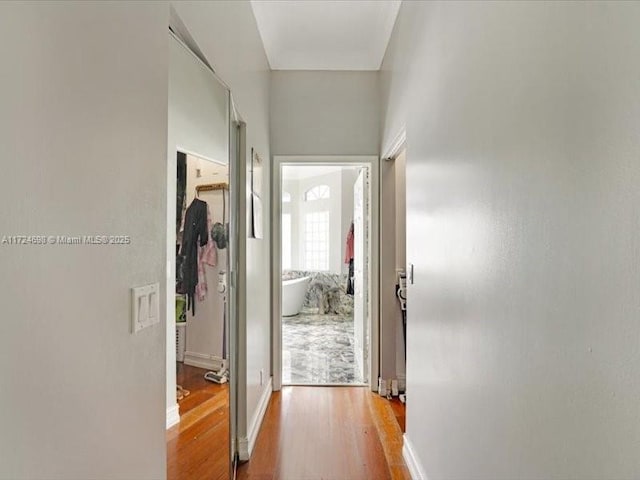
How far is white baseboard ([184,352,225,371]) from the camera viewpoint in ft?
4.35

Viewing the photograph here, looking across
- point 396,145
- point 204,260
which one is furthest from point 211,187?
point 396,145

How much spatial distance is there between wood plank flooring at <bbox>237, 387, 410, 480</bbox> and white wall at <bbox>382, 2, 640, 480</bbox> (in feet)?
1.93

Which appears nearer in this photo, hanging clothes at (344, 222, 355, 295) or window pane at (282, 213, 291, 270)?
hanging clothes at (344, 222, 355, 295)

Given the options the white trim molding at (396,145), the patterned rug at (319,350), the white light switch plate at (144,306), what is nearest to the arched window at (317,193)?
the patterned rug at (319,350)

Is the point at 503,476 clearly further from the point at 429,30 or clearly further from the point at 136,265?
the point at 429,30

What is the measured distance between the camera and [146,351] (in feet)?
3.17

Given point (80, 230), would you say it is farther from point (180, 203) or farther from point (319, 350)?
point (319, 350)

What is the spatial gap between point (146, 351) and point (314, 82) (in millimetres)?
2966

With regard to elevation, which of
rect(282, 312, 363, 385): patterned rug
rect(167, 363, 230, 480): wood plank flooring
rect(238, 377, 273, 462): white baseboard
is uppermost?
rect(167, 363, 230, 480): wood plank flooring

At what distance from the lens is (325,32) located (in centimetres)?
285

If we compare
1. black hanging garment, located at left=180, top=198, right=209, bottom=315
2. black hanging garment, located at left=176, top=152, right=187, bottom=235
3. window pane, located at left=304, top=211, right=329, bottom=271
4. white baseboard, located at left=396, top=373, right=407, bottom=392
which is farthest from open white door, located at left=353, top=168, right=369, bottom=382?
window pane, located at left=304, top=211, right=329, bottom=271

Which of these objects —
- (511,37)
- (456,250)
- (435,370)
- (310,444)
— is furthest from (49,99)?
(310,444)

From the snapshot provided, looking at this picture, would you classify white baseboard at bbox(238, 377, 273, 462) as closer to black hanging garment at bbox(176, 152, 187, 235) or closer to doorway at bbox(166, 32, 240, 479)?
doorway at bbox(166, 32, 240, 479)

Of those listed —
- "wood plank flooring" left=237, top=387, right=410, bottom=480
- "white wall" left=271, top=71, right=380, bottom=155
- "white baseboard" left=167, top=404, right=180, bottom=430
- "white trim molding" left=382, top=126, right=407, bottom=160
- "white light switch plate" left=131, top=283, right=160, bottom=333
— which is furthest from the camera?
"white wall" left=271, top=71, right=380, bottom=155
